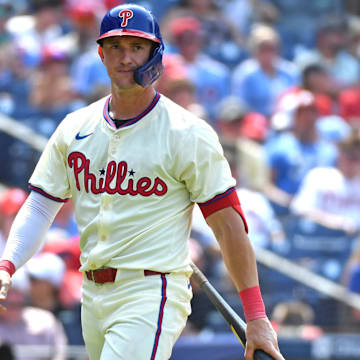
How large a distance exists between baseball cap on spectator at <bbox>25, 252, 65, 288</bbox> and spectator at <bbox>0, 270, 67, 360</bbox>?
24 cm

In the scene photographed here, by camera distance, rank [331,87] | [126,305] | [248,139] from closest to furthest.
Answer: [126,305]
[248,139]
[331,87]

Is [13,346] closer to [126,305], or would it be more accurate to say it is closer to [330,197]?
[126,305]

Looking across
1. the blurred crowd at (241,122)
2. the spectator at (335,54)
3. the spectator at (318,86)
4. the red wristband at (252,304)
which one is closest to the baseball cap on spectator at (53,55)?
the blurred crowd at (241,122)

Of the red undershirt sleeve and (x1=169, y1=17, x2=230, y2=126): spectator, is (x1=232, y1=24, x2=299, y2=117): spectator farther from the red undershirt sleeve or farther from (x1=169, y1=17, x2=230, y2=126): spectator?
the red undershirt sleeve

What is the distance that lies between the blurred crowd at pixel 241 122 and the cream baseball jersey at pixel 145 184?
→ 107 inches

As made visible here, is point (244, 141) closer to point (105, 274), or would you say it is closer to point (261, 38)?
point (261, 38)

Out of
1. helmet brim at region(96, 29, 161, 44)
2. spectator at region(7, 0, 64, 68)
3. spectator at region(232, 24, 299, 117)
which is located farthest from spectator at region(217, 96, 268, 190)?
helmet brim at region(96, 29, 161, 44)

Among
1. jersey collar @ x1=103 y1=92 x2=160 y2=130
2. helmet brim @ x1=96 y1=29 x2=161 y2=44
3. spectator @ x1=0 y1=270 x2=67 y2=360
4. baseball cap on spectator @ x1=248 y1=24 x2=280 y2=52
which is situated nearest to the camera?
helmet brim @ x1=96 y1=29 x2=161 y2=44

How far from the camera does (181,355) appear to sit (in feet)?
20.8

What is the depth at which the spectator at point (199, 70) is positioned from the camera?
9719mm

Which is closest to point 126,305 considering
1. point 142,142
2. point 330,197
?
point 142,142

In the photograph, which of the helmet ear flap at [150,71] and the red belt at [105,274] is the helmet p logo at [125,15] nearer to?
the helmet ear flap at [150,71]

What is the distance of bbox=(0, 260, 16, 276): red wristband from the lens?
11.6 ft

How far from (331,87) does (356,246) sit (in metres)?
3.01
